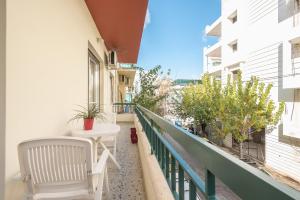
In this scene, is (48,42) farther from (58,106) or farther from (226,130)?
(226,130)

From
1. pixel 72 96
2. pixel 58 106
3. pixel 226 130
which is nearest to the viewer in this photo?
pixel 58 106

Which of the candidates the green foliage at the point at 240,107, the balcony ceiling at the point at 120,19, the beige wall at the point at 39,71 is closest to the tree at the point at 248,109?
the green foliage at the point at 240,107

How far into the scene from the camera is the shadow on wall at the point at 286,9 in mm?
6699

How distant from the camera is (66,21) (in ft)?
7.69

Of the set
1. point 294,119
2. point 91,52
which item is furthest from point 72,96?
point 294,119

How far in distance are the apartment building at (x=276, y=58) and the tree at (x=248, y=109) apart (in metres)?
0.33

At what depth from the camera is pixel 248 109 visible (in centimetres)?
780

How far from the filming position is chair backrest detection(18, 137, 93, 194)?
1188 mm

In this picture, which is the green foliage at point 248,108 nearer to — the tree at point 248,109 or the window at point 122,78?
the tree at point 248,109

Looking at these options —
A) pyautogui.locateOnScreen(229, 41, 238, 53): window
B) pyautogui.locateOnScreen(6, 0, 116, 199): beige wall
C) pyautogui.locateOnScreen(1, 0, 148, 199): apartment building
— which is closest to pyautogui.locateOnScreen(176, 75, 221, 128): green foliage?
pyautogui.locateOnScreen(229, 41, 238, 53): window

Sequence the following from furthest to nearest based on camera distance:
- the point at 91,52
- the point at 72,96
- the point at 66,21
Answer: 1. the point at 91,52
2. the point at 72,96
3. the point at 66,21

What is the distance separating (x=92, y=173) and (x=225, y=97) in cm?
841

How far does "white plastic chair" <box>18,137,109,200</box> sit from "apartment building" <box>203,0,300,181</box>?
6.84 m

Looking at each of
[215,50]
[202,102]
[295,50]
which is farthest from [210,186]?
[215,50]
